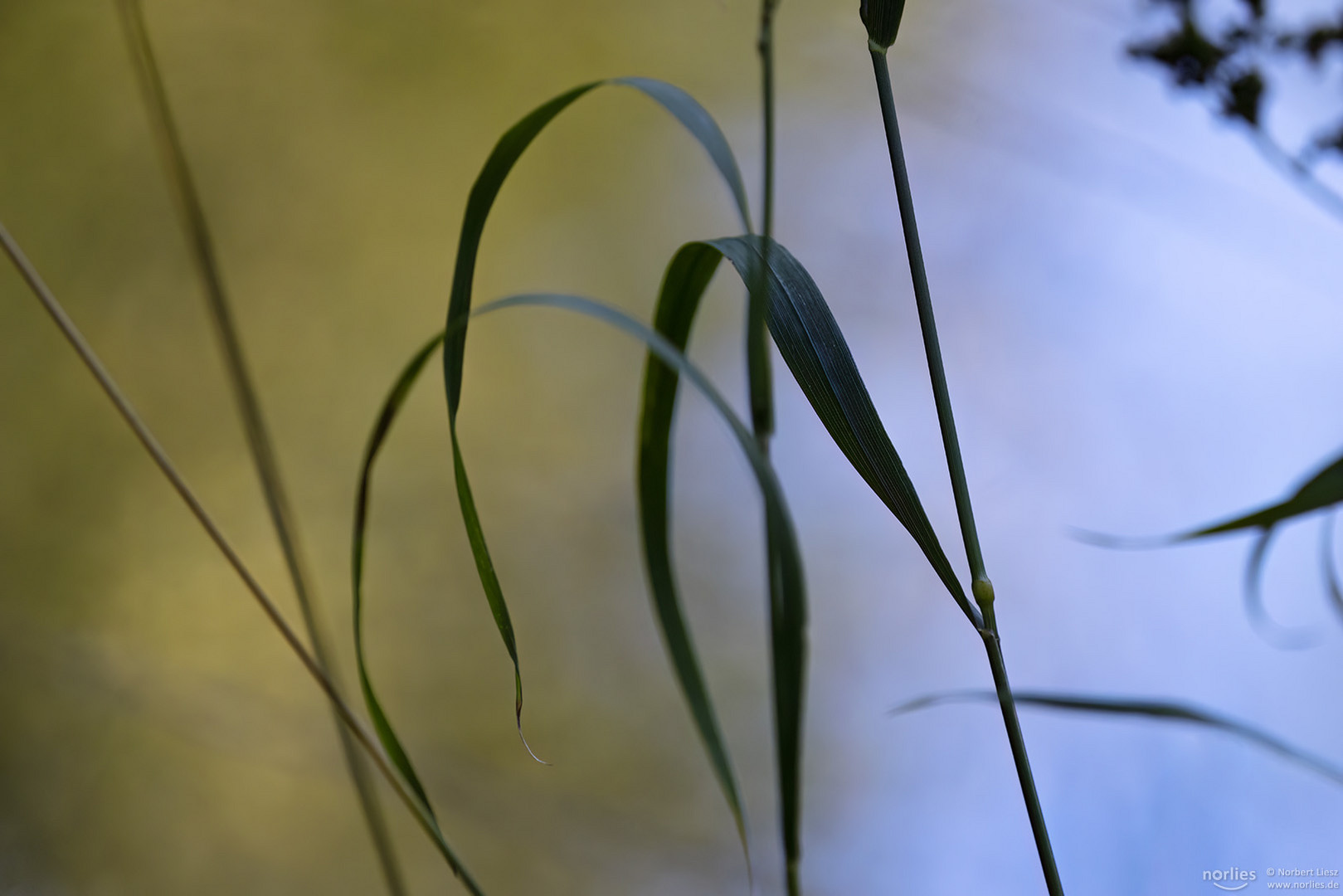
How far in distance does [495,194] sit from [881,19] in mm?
112

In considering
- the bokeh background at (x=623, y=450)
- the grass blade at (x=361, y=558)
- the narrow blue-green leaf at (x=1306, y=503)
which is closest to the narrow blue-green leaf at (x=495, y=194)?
the grass blade at (x=361, y=558)

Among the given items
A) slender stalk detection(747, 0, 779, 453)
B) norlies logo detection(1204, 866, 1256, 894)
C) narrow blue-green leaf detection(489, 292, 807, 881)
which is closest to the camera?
narrow blue-green leaf detection(489, 292, 807, 881)

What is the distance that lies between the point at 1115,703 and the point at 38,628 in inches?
35.9

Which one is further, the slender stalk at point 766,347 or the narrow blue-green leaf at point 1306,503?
the slender stalk at point 766,347

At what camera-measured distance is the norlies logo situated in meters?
0.61

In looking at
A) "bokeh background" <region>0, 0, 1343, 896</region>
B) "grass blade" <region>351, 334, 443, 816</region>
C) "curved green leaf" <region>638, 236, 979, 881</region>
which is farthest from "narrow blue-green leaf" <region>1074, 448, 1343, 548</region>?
"bokeh background" <region>0, 0, 1343, 896</region>

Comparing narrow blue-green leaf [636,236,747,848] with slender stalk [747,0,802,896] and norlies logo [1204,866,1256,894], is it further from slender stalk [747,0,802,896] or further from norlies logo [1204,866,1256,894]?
norlies logo [1204,866,1256,894]

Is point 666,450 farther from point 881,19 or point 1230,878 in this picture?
point 1230,878

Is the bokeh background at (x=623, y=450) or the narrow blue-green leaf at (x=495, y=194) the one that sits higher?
the bokeh background at (x=623, y=450)

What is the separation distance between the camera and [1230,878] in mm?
613

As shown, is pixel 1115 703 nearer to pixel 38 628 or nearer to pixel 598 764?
pixel 598 764

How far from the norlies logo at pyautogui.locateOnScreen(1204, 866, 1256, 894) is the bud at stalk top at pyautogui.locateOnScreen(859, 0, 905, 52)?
0.71m

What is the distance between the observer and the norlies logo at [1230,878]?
23.9 inches

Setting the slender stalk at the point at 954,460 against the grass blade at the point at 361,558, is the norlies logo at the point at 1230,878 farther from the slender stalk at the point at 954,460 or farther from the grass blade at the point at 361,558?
the grass blade at the point at 361,558
